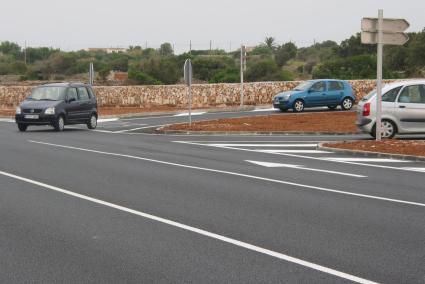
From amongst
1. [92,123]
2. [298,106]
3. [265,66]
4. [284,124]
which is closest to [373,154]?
[284,124]

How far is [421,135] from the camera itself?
20438 mm

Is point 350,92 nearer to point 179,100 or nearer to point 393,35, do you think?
point 179,100

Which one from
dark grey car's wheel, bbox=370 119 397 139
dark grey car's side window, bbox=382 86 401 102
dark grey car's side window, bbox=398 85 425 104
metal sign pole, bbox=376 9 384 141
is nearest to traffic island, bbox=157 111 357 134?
dark grey car's wheel, bbox=370 119 397 139

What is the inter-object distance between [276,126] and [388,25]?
8.57m

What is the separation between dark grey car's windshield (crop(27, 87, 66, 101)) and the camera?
26938 millimetres

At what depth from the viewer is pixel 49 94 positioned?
1070 inches

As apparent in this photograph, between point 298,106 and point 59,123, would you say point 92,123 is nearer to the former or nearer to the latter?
point 59,123

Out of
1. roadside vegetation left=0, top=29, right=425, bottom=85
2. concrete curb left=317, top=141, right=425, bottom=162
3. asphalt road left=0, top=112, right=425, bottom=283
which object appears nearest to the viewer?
asphalt road left=0, top=112, right=425, bottom=283

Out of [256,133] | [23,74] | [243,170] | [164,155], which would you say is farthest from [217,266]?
[23,74]

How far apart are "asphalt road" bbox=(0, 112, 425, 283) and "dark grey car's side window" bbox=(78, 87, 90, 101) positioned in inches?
460

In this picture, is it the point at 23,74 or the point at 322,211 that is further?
the point at 23,74

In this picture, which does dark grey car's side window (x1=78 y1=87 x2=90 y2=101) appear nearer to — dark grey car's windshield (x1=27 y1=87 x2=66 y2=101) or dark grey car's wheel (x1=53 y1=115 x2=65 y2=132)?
dark grey car's windshield (x1=27 y1=87 x2=66 y2=101)

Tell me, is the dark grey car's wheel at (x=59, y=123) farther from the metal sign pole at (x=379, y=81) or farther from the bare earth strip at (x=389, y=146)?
the metal sign pole at (x=379, y=81)

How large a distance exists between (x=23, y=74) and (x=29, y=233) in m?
79.6
